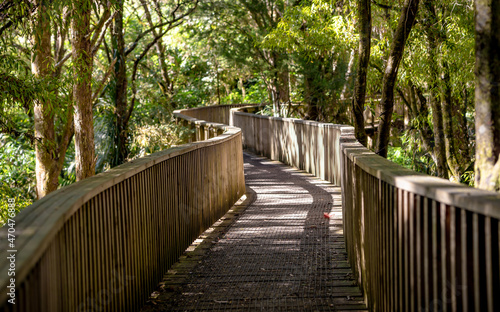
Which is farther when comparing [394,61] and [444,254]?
[394,61]

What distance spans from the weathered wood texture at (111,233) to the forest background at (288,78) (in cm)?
245

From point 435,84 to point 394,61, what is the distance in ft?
16.2

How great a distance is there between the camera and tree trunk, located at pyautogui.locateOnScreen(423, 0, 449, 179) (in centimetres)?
1328

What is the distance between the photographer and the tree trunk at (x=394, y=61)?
367 inches

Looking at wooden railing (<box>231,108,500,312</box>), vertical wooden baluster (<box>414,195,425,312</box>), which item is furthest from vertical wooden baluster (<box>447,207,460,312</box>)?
vertical wooden baluster (<box>414,195,425,312</box>)

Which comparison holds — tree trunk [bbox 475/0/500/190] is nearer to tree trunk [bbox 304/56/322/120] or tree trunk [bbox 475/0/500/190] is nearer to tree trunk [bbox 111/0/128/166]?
tree trunk [bbox 111/0/128/166]

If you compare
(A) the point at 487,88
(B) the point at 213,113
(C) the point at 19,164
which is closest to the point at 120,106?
(C) the point at 19,164

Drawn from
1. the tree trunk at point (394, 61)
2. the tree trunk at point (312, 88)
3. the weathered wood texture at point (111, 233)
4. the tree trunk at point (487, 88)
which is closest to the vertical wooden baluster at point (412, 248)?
the tree trunk at point (487, 88)

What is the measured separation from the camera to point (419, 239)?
300 centimetres

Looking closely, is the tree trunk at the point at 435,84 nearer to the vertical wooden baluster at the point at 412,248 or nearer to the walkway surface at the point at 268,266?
the walkway surface at the point at 268,266

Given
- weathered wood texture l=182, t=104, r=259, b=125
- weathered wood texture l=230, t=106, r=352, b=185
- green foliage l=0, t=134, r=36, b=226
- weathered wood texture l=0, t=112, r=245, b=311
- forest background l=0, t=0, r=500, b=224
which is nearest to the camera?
weathered wood texture l=0, t=112, r=245, b=311

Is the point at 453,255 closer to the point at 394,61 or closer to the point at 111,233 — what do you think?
the point at 111,233

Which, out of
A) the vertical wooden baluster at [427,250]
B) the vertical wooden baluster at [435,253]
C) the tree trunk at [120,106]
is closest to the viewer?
the vertical wooden baluster at [435,253]

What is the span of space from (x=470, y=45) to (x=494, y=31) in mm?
7790
